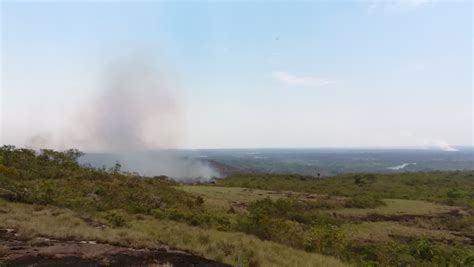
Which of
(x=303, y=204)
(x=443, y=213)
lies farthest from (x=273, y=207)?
(x=443, y=213)

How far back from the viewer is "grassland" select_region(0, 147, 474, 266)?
13148 millimetres

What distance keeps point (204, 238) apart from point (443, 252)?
523 inches

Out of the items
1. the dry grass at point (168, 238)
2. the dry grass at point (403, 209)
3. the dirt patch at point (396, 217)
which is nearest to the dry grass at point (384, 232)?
the dirt patch at point (396, 217)

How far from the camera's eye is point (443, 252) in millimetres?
19891

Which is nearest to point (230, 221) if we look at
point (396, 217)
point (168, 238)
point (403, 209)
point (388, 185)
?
point (168, 238)

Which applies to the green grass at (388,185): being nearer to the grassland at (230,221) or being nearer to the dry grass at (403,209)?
the grassland at (230,221)

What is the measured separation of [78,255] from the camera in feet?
33.0

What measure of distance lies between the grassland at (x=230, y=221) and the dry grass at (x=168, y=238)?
3 cm

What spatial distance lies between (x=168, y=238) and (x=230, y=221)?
9.29m

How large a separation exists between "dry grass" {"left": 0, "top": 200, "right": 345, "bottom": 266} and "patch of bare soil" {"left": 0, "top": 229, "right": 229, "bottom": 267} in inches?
29.4

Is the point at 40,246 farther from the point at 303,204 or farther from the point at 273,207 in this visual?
the point at 303,204

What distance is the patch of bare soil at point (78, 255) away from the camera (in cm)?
930

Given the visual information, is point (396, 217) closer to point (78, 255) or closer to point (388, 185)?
point (388, 185)

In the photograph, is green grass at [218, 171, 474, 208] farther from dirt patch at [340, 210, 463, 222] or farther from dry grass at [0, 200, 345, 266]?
dry grass at [0, 200, 345, 266]
